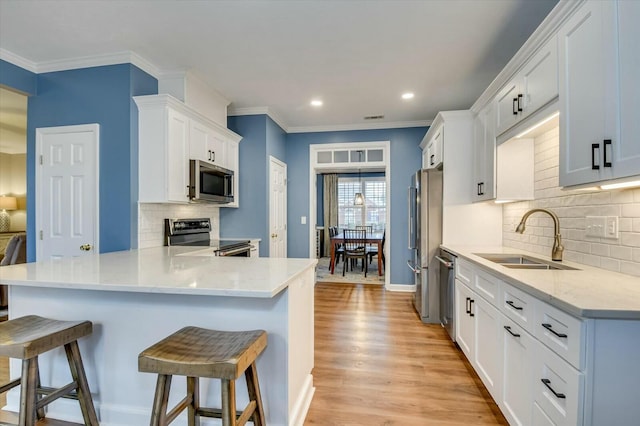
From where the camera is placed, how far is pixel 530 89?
1.96 m

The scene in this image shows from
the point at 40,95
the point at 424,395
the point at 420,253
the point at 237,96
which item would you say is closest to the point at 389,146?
the point at 420,253

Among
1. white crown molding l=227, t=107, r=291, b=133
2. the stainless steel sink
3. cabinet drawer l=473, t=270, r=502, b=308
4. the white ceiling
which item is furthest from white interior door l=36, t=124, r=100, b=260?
the stainless steel sink

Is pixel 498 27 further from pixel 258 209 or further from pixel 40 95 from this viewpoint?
pixel 40 95

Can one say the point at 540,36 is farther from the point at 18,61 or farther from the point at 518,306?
the point at 18,61

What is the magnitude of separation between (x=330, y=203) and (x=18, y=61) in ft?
22.7

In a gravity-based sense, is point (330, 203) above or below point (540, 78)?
below

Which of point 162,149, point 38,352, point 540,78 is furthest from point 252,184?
point 540,78

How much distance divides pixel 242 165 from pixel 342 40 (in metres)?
2.32

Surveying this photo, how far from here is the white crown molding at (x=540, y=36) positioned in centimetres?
153

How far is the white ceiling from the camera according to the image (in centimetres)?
213

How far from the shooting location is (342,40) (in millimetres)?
2527

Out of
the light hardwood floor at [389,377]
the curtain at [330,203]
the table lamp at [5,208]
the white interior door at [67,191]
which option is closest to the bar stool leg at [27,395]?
the light hardwood floor at [389,377]

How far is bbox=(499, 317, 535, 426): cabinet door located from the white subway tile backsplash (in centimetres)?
68

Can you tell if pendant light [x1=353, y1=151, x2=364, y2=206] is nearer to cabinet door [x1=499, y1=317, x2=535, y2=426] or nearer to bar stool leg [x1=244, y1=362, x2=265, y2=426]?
cabinet door [x1=499, y1=317, x2=535, y2=426]
